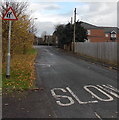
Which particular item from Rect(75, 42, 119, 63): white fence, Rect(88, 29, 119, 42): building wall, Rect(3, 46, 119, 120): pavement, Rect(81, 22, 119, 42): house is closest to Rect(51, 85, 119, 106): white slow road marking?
Rect(3, 46, 119, 120): pavement

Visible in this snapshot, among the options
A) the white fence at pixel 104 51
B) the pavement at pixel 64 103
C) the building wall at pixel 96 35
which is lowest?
the pavement at pixel 64 103

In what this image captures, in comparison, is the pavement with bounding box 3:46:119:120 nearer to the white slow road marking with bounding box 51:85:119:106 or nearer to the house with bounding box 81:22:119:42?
the white slow road marking with bounding box 51:85:119:106

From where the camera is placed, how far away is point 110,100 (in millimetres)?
5863

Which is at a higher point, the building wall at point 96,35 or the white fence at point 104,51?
the building wall at point 96,35

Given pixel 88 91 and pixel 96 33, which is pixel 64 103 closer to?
pixel 88 91

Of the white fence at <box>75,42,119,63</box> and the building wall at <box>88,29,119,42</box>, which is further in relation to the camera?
the building wall at <box>88,29,119,42</box>

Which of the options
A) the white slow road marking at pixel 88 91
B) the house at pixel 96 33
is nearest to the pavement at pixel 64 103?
the white slow road marking at pixel 88 91

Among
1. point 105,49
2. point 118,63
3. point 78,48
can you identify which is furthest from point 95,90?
point 78,48

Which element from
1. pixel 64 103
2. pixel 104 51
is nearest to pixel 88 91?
pixel 64 103

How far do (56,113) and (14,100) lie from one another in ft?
5.31

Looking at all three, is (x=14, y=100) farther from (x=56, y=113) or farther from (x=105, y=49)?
(x=105, y=49)

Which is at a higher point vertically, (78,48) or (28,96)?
(78,48)

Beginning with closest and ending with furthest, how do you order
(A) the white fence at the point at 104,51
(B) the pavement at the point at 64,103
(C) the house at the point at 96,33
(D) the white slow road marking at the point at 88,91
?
(B) the pavement at the point at 64,103 < (D) the white slow road marking at the point at 88,91 < (A) the white fence at the point at 104,51 < (C) the house at the point at 96,33

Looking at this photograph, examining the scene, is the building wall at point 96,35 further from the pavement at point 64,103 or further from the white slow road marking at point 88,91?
the pavement at point 64,103
